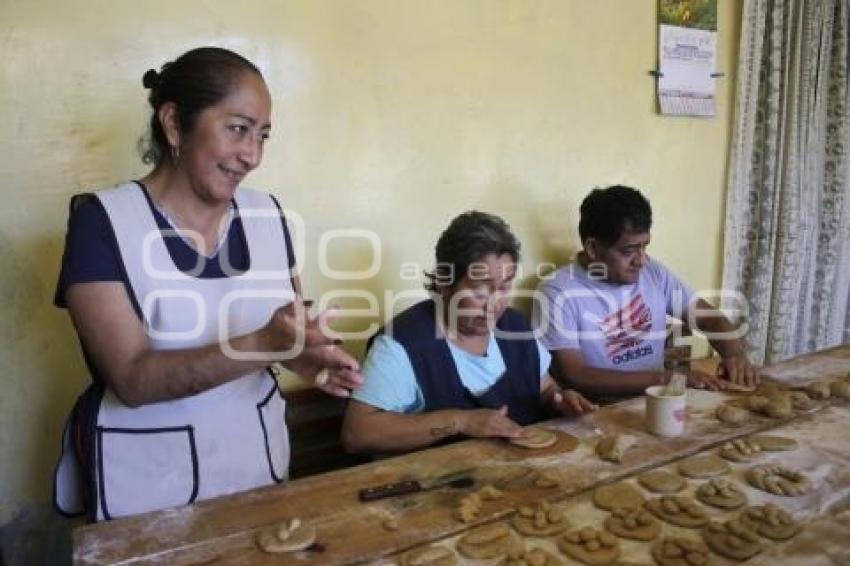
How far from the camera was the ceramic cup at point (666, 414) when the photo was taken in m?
1.58

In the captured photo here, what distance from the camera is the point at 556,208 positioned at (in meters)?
2.78

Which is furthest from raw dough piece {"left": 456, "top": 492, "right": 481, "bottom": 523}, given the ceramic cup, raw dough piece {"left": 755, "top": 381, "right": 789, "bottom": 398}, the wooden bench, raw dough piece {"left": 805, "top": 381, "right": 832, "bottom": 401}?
raw dough piece {"left": 805, "top": 381, "right": 832, "bottom": 401}

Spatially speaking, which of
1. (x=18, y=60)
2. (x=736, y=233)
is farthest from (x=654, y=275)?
(x=18, y=60)

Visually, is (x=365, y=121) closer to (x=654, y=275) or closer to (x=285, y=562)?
(x=654, y=275)

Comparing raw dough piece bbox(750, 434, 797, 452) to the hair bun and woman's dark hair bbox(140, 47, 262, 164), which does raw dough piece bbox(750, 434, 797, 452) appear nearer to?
woman's dark hair bbox(140, 47, 262, 164)

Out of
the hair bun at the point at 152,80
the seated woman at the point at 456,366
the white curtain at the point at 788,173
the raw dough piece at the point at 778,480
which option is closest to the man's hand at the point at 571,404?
the seated woman at the point at 456,366

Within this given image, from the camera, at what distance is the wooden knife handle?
4.21ft

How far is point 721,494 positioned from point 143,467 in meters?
1.20

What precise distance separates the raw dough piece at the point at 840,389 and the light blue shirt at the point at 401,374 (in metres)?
1.00

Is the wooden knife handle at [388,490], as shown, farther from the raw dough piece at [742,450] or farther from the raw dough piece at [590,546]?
the raw dough piece at [742,450]

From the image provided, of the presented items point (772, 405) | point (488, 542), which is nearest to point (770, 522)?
point (488, 542)

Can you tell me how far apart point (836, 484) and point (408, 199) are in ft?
5.16

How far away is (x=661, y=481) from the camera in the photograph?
1356mm

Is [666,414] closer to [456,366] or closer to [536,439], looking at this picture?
[536,439]
